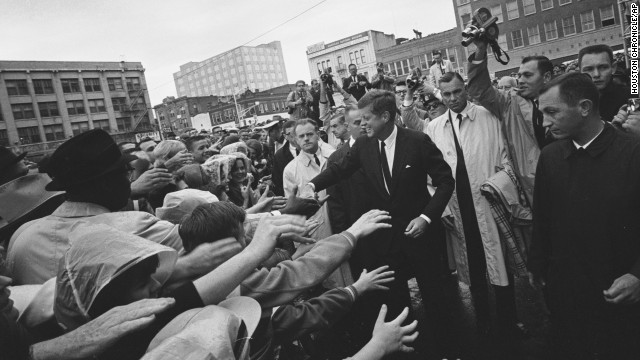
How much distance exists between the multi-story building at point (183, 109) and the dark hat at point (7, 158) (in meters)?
81.0

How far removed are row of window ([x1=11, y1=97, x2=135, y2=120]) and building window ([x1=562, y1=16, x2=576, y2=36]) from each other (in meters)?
61.8

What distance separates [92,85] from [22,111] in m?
10.9

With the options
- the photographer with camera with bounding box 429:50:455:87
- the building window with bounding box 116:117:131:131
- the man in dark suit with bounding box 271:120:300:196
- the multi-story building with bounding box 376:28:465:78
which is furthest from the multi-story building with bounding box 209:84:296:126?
the man in dark suit with bounding box 271:120:300:196

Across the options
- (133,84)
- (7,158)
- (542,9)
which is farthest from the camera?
(133,84)

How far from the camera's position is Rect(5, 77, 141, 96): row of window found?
173 feet

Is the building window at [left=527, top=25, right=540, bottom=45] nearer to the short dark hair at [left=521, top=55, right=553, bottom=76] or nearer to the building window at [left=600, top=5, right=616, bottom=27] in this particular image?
the building window at [left=600, top=5, right=616, bottom=27]

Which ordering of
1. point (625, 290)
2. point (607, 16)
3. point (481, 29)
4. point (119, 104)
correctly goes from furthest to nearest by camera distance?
point (119, 104), point (607, 16), point (481, 29), point (625, 290)

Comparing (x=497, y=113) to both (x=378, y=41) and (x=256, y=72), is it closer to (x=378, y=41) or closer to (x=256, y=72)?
(x=378, y=41)

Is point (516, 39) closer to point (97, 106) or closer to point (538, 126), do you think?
point (538, 126)

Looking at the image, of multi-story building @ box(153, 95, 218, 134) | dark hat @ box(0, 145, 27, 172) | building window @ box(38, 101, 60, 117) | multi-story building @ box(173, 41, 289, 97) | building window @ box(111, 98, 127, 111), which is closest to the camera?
dark hat @ box(0, 145, 27, 172)

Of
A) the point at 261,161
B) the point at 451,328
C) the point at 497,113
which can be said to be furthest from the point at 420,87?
the point at 261,161

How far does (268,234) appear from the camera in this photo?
1.83m

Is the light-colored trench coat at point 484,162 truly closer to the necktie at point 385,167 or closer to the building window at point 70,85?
the necktie at point 385,167

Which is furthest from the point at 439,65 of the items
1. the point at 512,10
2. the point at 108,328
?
the point at 512,10
